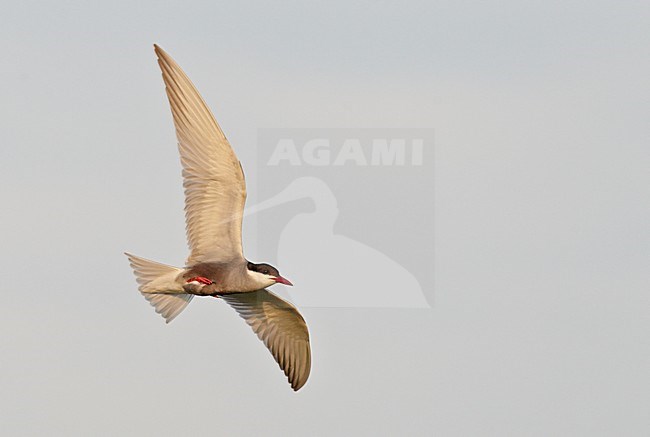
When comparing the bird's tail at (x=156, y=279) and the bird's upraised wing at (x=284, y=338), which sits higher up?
the bird's tail at (x=156, y=279)

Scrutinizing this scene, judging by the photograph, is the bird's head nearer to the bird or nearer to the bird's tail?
the bird

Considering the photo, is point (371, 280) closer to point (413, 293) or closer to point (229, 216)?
point (413, 293)

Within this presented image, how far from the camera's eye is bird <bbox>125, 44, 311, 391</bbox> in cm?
1652

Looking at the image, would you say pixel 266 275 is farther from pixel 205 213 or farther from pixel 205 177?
pixel 205 177

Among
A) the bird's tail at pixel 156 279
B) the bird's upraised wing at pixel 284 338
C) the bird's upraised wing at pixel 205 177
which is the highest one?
the bird's upraised wing at pixel 205 177

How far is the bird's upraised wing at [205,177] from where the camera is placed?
16500mm

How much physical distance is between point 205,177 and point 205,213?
401mm

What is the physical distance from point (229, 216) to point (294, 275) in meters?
3.82

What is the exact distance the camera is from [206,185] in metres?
16.7

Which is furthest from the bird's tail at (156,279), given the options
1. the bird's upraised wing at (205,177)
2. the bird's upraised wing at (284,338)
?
the bird's upraised wing at (284,338)

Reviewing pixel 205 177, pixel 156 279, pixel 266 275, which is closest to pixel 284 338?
pixel 266 275

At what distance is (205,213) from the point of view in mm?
16750

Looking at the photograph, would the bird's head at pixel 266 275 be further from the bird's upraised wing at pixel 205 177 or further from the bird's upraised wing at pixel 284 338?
the bird's upraised wing at pixel 284 338

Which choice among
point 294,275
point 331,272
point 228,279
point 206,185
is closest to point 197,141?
point 206,185
